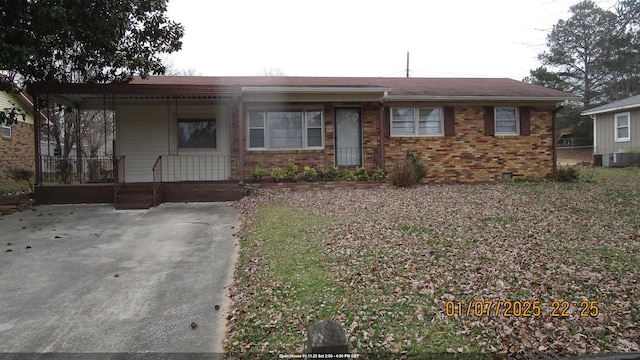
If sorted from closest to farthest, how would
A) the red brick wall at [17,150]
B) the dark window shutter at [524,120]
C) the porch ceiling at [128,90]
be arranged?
1. the porch ceiling at [128,90]
2. the dark window shutter at [524,120]
3. the red brick wall at [17,150]

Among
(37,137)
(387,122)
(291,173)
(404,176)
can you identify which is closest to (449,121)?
(387,122)

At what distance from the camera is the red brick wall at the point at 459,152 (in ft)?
42.2

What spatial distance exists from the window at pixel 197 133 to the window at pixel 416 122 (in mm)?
5912

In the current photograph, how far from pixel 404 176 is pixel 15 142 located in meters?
18.9

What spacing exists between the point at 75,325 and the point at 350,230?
3.89 meters

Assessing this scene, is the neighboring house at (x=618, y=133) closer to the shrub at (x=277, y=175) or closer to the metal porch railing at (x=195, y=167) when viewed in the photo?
the shrub at (x=277, y=175)

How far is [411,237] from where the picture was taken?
5.88 metres

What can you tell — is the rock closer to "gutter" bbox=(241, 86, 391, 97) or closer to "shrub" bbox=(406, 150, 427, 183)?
"gutter" bbox=(241, 86, 391, 97)

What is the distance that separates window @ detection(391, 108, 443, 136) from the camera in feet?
44.2

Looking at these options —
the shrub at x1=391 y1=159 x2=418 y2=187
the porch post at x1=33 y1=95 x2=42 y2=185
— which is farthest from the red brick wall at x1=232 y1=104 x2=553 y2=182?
the porch post at x1=33 y1=95 x2=42 y2=185

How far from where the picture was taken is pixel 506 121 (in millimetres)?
14078

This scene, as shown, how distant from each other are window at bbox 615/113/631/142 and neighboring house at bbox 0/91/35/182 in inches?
1152
